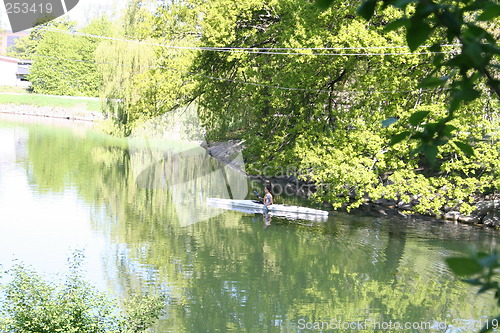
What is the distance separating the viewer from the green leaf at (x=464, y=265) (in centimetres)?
112

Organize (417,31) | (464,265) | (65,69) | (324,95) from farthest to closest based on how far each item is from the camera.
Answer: (65,69)
(324,95)
(417,31)
(464,265)

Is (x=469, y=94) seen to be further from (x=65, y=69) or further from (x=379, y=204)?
(x=65, y=69)

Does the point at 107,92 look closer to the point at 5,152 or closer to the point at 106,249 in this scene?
the point at 5,152

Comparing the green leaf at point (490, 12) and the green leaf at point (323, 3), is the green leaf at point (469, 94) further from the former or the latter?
the green leaf at point (323, 3)

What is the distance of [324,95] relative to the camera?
20.5m

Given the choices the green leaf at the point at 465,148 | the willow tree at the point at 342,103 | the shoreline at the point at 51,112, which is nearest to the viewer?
the green leaf at the point at 465,148

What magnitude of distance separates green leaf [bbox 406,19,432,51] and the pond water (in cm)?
820

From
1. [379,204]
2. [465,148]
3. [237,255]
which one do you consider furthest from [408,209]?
[465,148]

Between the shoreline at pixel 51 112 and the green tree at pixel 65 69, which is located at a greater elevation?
the green tree at pixel 65 69

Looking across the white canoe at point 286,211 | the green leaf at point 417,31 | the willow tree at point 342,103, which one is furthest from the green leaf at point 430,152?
the white canoe at point 286,211

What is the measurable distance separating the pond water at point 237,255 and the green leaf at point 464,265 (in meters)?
8.37

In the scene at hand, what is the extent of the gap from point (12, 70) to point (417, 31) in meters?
83.3

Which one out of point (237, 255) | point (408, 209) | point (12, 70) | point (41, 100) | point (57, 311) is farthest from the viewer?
point (12, 70)

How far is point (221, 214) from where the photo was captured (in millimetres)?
18875
